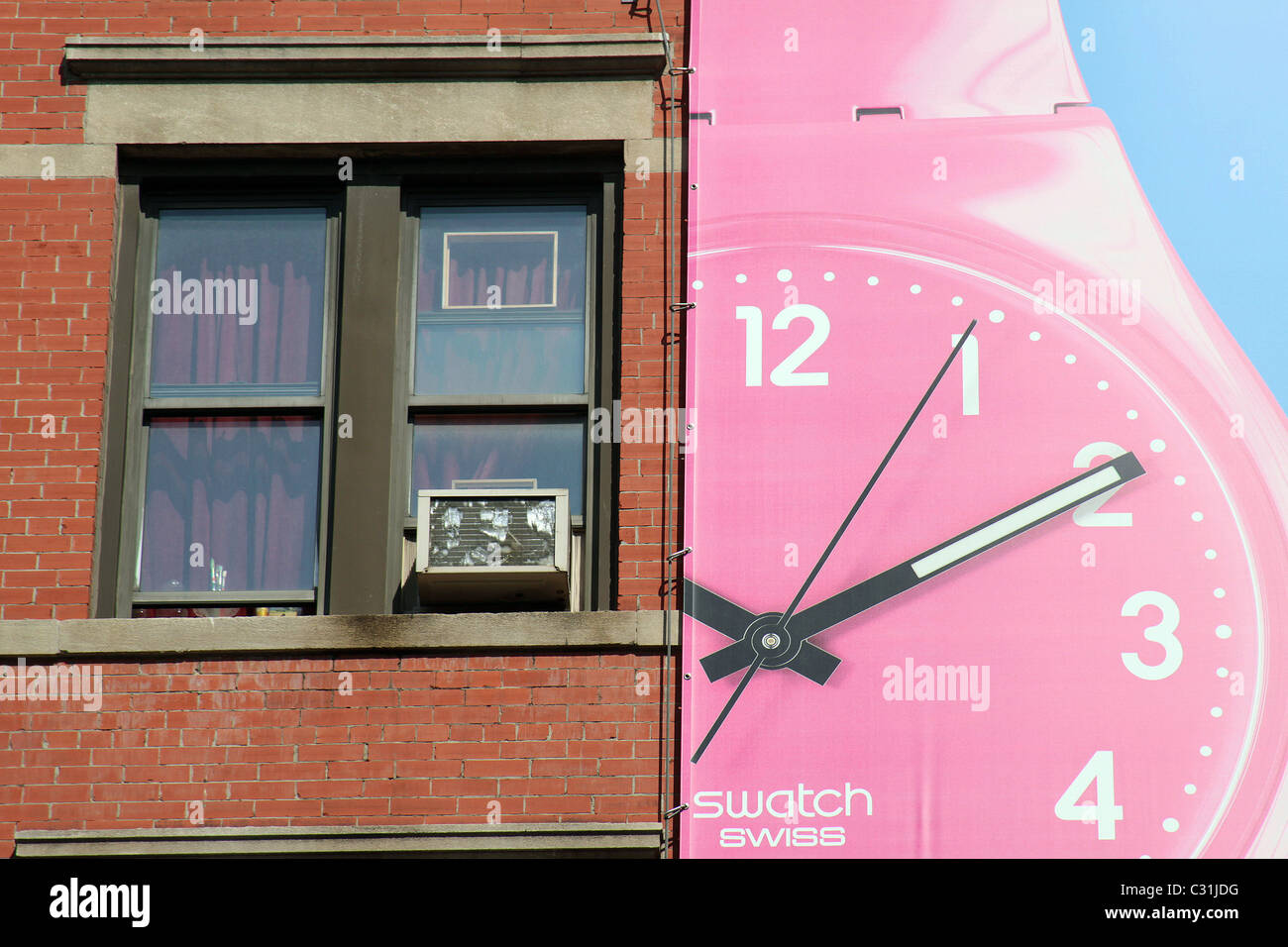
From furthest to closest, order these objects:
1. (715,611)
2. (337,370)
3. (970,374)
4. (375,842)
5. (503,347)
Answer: (503,347)
(337,370)
(970,374)
(715,611)
(375,842)

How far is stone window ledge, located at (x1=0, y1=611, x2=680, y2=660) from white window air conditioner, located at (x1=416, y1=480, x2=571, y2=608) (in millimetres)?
153

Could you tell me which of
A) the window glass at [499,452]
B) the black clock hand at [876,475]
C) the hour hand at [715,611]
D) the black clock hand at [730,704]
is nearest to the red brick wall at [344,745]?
the black clock hand at [730,704]

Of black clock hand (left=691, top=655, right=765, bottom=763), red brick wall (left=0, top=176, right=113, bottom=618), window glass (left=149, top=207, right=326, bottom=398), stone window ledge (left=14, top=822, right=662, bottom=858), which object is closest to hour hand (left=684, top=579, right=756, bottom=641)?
black clock hand (left=691, top=655, right=765, bottom=763)

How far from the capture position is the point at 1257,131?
795 cm

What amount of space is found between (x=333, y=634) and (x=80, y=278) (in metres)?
2.07

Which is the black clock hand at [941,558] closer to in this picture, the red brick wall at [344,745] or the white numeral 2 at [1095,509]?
the white numeral 2 at [1095,509]

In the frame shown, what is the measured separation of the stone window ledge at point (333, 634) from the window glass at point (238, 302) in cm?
116

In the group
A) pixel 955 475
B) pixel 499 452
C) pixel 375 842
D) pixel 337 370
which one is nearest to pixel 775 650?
pixel 955 475

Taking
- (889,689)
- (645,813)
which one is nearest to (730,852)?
(645,813)

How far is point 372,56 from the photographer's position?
8.02 m

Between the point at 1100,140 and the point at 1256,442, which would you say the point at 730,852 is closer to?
the point at 1256,442

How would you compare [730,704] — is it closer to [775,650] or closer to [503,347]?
[775,650]

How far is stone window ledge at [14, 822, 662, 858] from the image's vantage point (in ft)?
23.0

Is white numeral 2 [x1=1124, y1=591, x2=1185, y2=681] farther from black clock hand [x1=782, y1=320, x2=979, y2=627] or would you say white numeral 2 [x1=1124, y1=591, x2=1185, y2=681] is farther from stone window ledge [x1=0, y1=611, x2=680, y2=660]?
stone window ledge [x1=0, y1=611, x2=680, y2=660]
